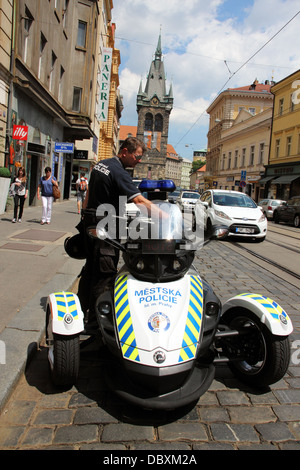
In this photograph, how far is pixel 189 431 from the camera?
2.40 m

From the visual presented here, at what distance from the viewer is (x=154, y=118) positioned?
120 meters

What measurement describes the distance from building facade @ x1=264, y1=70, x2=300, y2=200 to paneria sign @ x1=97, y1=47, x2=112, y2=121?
16970mm

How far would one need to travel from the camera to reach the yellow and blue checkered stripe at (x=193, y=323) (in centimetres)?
237

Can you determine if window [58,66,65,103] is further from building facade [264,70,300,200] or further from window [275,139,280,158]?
window [275,139,280,158]

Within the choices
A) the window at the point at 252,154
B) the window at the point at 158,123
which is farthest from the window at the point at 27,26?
the window at the point at 158,123

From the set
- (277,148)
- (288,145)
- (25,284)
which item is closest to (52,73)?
(25,284)

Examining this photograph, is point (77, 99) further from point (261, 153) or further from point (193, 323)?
point (261, 153)

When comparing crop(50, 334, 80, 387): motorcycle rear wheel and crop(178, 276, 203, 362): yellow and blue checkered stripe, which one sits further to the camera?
crop(50, 334, 80, 387): motorcycle rear wheel

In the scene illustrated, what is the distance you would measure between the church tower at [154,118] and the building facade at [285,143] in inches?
3138

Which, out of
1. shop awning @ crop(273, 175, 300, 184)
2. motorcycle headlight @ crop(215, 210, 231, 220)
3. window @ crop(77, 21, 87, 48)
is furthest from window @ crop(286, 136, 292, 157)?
motorcycle headlight @ crop(215, 210, 231, 220)

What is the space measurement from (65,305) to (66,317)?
149 mm

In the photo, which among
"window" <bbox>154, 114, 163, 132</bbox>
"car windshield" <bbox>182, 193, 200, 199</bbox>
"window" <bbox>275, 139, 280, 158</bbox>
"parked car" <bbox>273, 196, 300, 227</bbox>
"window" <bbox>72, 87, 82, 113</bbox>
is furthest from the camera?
"window" <bbox>154, 114, 163, 132</bbox>

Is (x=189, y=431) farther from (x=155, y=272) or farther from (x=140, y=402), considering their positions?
(x=155, y=272)

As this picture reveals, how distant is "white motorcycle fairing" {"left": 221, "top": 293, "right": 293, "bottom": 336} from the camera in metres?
2.76
